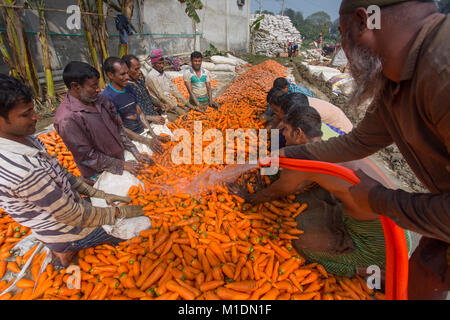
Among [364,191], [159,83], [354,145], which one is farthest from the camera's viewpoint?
[159,83]

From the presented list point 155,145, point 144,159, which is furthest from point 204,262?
point 155,145

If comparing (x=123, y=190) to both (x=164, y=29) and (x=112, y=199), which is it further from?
(x=164, y=29)

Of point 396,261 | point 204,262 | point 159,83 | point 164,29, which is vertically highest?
point 164,29

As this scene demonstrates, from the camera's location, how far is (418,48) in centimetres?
88

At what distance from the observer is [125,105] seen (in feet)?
11.6

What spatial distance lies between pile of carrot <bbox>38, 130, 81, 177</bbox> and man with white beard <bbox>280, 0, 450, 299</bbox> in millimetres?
4085

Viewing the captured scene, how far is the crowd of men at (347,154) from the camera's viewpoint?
919 millimetres

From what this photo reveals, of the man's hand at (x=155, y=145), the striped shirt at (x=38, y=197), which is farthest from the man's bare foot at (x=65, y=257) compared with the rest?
the man's hand at (x=155, y=145)

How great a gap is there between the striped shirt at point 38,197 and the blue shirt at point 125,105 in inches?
72.7

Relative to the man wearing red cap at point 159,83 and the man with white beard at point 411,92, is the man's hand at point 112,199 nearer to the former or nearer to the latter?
the man with white beard at point 411,92

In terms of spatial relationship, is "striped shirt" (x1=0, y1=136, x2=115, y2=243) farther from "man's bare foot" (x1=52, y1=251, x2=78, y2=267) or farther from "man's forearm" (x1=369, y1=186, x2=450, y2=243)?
"man's forearm" (x1=369, y1=186, x2=450, y2=243)

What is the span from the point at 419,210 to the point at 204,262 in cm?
152
